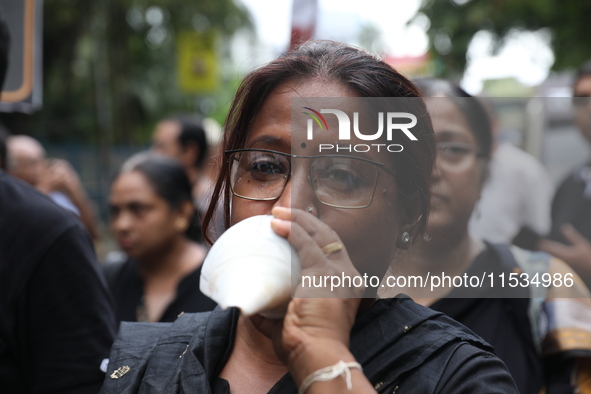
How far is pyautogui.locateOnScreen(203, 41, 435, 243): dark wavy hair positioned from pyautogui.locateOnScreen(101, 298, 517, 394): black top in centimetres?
21

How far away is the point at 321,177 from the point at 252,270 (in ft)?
0.84

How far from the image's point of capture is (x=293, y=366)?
116 cm

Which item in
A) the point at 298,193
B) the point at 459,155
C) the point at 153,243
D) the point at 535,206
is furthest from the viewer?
the point at 153,243

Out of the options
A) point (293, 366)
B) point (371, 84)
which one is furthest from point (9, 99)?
point (293, 366)

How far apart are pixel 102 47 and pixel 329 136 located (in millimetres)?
18791

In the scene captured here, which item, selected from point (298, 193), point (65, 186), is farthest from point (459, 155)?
point (65, 186)

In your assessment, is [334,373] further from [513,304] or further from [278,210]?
[513,304]

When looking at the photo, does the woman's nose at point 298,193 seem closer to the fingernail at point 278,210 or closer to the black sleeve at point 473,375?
the fingernail at point 278,210

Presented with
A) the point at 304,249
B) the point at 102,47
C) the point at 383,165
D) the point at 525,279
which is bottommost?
the point at 102,47

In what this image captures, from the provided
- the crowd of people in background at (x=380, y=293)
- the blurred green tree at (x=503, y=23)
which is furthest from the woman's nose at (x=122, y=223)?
the blurred green tree at (x=503, y=23)

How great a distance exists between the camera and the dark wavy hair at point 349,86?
4.58ft

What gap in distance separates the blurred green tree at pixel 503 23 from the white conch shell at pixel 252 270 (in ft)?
21.7

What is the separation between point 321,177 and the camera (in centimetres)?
128

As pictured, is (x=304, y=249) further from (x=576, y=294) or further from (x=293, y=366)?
(x=576, y=294)
